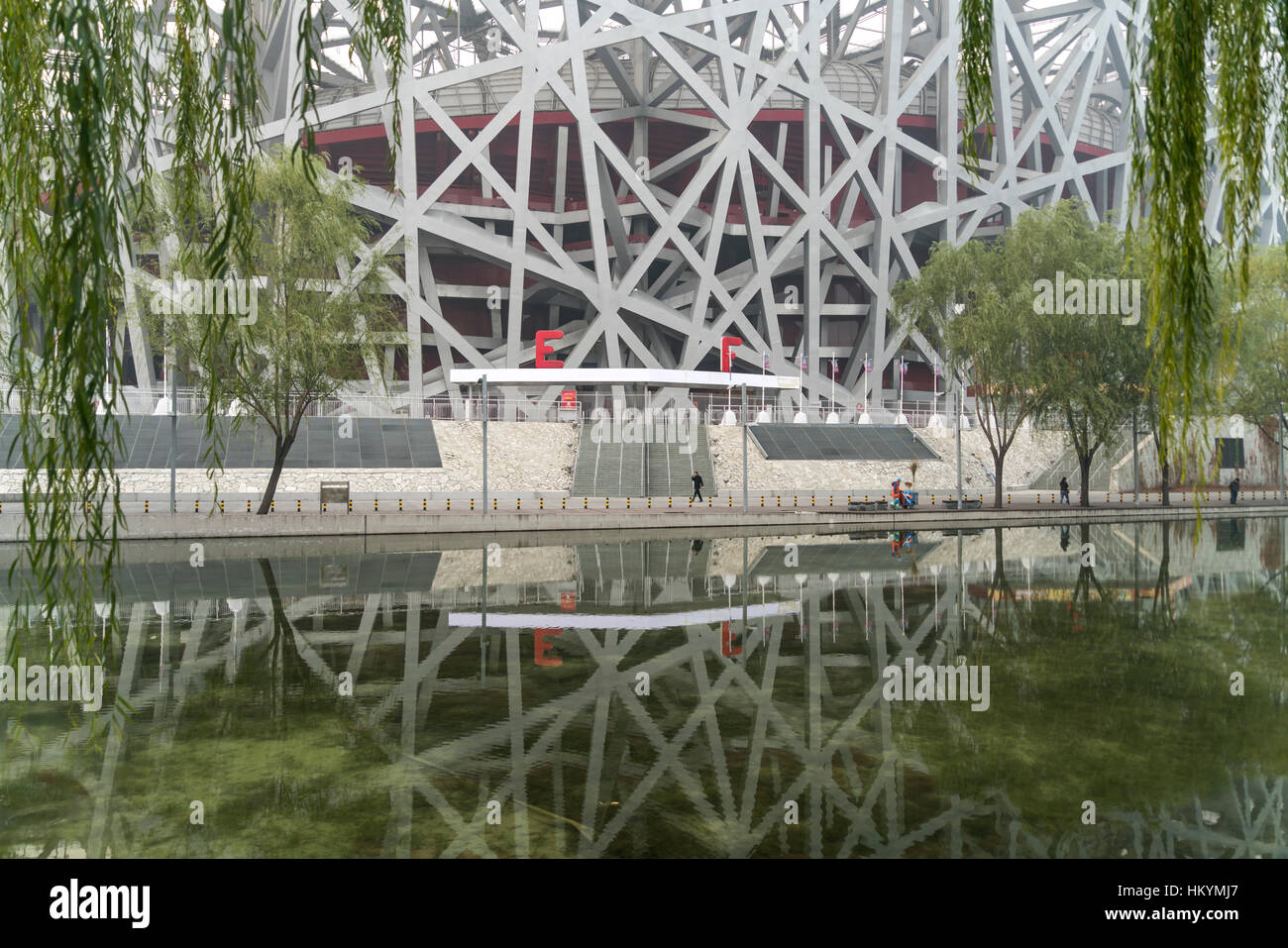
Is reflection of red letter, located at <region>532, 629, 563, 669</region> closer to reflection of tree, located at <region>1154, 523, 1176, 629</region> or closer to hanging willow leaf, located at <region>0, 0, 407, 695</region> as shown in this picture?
hanging willow leaf, located at <region>0, 0, 407, 695</region>

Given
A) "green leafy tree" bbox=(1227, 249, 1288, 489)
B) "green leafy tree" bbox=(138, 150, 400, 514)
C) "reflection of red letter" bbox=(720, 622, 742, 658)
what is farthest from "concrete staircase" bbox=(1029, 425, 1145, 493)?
"reflection of red letter" bbox=(720, 622, 742, 658)

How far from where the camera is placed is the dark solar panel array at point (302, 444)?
32.5 m

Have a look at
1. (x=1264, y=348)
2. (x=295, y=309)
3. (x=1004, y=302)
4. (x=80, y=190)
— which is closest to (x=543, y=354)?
(x=295, y=309)

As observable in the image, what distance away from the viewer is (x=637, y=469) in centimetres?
3731

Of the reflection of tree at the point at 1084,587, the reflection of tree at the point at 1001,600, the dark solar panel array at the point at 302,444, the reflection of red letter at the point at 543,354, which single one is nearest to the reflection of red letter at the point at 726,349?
the reflection of red letter at the point at 543,354

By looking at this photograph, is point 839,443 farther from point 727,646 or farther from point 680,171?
point 727,646

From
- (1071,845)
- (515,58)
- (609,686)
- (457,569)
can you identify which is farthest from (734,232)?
(1071,845)

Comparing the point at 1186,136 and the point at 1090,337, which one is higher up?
the point at 1090,337

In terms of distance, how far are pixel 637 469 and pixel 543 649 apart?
25985 millimetres

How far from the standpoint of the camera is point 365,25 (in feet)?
16.4

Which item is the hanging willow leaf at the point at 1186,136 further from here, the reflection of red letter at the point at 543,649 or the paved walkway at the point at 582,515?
the paved walkway at the point at 582,515

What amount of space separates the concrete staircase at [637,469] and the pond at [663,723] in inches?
756

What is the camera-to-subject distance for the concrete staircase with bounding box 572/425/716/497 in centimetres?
3594
